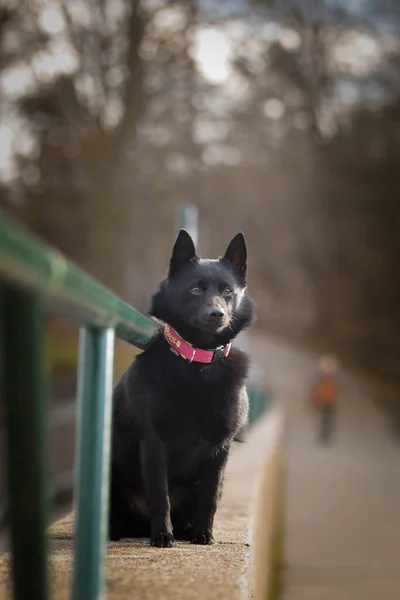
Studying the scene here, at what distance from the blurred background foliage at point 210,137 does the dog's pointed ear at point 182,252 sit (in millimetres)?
14073

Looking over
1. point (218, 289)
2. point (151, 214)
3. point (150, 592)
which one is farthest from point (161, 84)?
point (150, 592)

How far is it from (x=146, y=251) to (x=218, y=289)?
20.0 meters

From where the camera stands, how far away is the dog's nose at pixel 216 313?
2.97 meters

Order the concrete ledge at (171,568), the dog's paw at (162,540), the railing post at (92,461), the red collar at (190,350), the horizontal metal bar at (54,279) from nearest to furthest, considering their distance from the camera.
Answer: the horizontal metal bar at (54,279), the railing post at (92,461), the concrete ledge at (171,568), the dog's paw at (162,540), the red collar at (190,350)

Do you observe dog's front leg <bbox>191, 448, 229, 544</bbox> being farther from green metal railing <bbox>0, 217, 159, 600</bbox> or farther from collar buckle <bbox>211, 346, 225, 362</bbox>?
green metal railing <bbox>0, 217, 159, 600</bbox>

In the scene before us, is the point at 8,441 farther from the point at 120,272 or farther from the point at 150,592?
the point at 120,272

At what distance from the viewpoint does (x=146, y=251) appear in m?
23.0

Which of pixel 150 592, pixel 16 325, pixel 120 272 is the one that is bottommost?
pixel 150 592

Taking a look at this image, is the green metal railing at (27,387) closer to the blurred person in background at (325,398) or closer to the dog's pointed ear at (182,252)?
the dog's pointed ear at (182,252)

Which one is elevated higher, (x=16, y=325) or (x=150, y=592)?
(x=16, y=325)

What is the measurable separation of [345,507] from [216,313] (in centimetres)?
807

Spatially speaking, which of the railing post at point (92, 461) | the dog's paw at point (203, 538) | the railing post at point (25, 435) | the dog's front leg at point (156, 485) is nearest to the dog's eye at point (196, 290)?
the dog's front leg at point (156, 485)

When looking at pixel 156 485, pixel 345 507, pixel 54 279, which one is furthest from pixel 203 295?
pixel 345 507

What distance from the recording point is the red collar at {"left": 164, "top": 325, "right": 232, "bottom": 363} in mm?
2961
